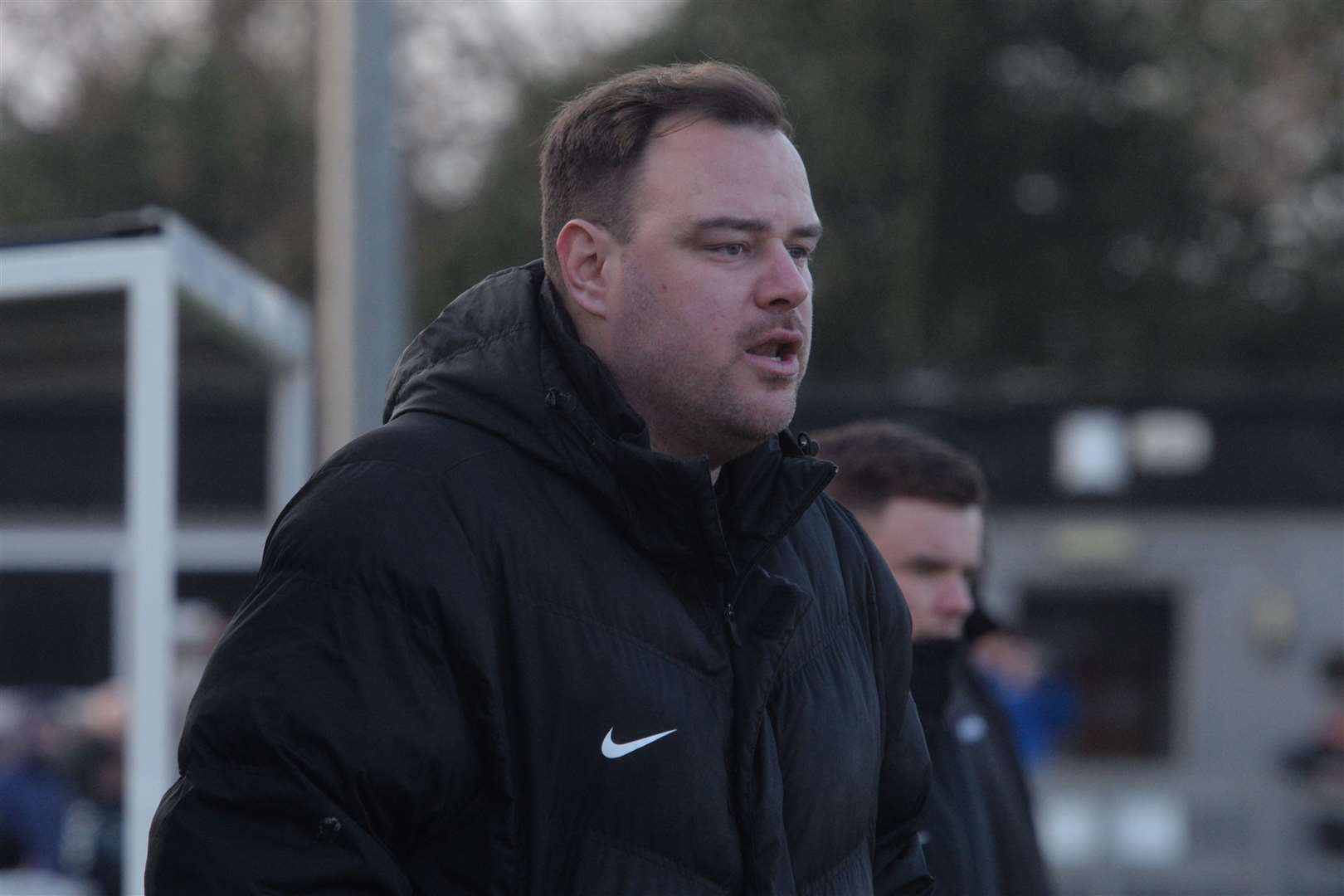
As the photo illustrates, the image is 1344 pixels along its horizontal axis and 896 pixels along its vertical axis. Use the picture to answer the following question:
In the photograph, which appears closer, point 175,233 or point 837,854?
point 837,854

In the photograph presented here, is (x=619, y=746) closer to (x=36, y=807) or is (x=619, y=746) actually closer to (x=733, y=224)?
(x=733, y=224)

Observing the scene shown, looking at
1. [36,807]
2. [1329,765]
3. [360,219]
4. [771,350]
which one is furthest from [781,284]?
[1329,765]

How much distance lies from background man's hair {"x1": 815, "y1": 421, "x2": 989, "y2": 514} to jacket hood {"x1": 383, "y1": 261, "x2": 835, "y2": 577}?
1.33 m

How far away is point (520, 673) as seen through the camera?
6.27 feet

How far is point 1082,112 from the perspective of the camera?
807 inches

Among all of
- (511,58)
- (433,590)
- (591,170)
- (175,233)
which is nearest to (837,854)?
(433,590)

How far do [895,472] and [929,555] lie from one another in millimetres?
168

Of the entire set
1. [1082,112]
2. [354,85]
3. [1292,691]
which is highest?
[1082,112]

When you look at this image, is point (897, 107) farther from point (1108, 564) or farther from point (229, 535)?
point (229, 535)

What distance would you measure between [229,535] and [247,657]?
1321cm

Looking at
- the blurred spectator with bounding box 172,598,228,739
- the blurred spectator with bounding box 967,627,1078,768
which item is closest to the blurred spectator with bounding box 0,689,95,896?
the blurred spectator with bounding box 172,598,228,739

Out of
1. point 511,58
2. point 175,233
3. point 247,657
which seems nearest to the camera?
point 247,657

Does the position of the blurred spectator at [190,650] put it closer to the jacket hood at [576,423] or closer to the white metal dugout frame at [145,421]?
the white metal dugout frame at [145,421]

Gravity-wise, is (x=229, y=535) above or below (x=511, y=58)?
below
